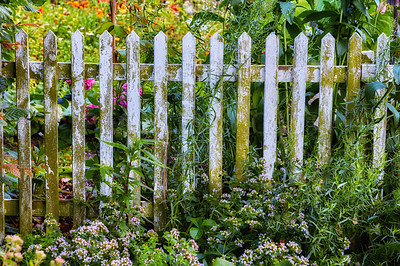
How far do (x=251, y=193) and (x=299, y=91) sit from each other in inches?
29.6

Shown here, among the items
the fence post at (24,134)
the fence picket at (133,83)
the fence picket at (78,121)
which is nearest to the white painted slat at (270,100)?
the fence picket at (133,83)

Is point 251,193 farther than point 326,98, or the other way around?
point 326,98

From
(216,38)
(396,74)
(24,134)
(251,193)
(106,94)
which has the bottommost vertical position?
(251,193)

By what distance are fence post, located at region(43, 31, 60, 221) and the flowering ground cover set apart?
8 cm

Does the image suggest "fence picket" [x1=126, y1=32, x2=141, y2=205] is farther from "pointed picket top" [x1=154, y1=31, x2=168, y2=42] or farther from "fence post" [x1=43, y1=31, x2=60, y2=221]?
"fence post" [x1=43, y1=31, x2=60, y2=221]

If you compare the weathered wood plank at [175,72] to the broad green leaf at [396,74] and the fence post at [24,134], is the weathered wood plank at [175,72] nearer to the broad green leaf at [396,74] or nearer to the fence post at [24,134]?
the fence post at [24,134]

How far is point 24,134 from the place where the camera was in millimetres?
2857

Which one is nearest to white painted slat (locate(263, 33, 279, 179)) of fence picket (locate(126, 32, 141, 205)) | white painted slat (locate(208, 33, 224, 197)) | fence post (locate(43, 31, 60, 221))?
white painted slat (locate(208, 33, 224, 197))

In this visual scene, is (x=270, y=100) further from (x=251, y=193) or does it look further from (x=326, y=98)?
(x=251, y=193)

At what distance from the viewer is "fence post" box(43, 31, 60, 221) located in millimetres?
2797

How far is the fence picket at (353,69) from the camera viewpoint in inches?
115

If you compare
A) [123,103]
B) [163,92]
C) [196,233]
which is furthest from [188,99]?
[196,233]

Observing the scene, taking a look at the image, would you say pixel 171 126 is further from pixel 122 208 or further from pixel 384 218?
pixel 384 218

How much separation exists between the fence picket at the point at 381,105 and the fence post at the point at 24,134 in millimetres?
2201
